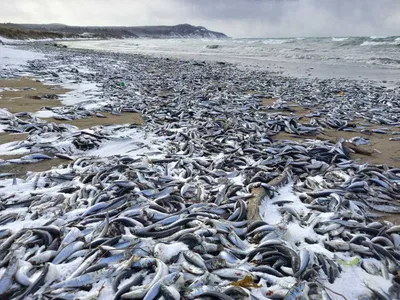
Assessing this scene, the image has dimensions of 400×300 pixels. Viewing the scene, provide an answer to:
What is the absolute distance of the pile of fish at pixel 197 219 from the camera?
105 inches

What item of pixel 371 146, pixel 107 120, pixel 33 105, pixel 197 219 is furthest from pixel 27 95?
pixel 371 146

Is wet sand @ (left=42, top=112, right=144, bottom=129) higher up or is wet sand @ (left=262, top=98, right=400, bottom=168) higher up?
wet sand @ (left=262, top=98, right=400, bottom=168)

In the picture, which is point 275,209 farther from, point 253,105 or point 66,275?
point 253,105

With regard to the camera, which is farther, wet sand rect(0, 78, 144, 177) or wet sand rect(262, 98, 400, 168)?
wet sand rect(262, 98, 400, 168)

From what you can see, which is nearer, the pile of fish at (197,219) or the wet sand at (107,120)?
the pile of fish at (197,219)

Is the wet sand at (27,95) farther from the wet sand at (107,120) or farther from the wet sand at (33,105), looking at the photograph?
the wet sand at (107,120)

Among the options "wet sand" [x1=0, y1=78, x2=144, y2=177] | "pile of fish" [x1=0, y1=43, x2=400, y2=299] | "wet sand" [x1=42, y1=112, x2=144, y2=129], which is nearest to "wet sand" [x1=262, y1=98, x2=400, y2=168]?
"pile of fish" [x1=0, y1=43, x2=400, y2=299]

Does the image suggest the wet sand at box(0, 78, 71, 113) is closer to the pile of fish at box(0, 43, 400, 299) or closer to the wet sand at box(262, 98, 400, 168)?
the pile of fish at box(0, 43, 400, 299)

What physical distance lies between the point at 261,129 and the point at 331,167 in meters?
2.49

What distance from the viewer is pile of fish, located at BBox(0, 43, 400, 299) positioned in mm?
2668

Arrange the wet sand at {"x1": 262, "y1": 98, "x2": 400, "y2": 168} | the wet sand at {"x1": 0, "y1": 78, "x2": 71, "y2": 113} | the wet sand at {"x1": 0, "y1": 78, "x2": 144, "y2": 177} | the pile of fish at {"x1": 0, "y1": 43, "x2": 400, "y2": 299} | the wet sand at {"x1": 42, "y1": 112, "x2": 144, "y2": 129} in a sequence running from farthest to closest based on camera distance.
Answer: the wet sand at {"x1": 0, "y1": 78, "x2": 71, "y2": 113}, the wet sand at {"x1": 42, "y1": 112, "x2": 144, "y2": 129}, the wet sand at {"x1": 262, "y1": 98, "x2": 400, "y2": 168}, the wet sand at {"x1": 0, "y1": 78, "x2": 144, "y2": 177}, the pile of fish at {"x1": 0, "y1": 43, "x2": 400, "y2": 299}

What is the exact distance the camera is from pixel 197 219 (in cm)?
355

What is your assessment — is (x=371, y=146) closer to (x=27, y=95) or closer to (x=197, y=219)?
(x=197, y=219)

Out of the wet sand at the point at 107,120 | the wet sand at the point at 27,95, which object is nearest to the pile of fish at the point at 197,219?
the wet sand at the point at 107,120
